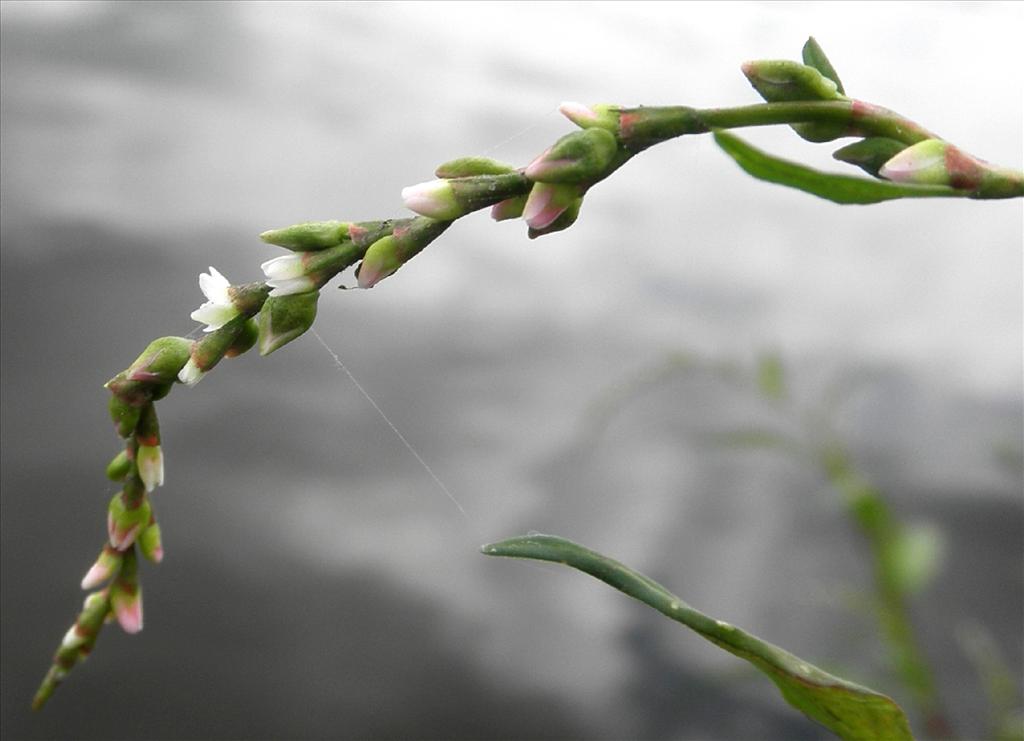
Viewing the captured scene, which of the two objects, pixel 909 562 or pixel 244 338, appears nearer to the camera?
pixel 244 338

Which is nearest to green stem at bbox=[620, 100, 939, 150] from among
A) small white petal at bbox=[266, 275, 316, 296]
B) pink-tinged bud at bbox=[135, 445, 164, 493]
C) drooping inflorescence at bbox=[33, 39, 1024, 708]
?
drooping inflorescence at bbox=[33, 39, 1024, 708]

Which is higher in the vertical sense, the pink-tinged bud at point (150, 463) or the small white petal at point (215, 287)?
the small white petal at point (215, 287)

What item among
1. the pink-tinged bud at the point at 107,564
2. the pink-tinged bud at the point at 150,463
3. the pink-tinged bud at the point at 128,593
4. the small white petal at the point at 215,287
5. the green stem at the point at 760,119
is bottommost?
the pink-tinged bud at the point at 128,593

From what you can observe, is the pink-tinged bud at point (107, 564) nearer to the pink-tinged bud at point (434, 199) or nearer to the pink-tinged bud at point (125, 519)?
the pink-tinged bud at point (125, 519)

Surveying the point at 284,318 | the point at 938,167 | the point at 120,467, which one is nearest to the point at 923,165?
the point at 938,167

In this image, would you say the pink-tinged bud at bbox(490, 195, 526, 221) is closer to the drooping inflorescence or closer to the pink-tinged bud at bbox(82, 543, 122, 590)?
the drooping inflorescence

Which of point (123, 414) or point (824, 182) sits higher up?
point (824, 182)

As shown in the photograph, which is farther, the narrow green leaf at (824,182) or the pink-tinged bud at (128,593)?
the pink-tinged bud at (128,593)

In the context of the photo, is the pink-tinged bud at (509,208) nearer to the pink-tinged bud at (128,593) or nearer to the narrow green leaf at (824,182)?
the narrow green leaf at (824,182)

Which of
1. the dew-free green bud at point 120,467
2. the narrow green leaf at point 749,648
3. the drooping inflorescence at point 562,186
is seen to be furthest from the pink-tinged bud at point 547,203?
the dew-free green bud at point 120,467

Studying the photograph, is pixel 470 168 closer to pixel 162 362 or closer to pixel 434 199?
pixel 434 199
